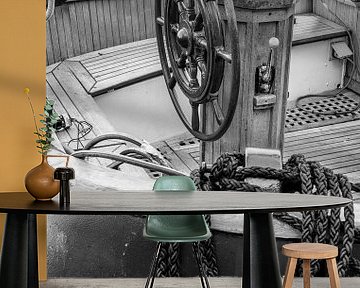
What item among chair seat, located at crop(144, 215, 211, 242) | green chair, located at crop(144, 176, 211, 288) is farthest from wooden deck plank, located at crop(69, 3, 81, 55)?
chair seat, located at crop(144, 215, 211, 242)

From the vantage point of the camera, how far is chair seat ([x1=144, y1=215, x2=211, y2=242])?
392 centimetres

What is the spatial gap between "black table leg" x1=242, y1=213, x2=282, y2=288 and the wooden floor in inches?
41.1

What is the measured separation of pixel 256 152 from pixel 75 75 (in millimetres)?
1001

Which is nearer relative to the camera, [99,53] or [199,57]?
[199,57]

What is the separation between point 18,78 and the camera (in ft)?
14.0

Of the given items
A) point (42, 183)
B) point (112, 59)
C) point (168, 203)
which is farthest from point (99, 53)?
point (168, 203)

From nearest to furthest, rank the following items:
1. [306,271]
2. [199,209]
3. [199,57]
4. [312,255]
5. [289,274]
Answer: [199,209]
[312,255]
[289,274]
[306,271]
[199,57]

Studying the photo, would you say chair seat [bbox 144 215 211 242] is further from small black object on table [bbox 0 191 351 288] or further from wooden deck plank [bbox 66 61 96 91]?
wooden deck plank [bbox 66 61 96 91]

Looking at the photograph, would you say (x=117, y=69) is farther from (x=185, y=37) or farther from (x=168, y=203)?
(x=168, y=203)

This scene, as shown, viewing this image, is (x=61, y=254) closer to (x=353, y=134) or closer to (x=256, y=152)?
(x=256, y=152)

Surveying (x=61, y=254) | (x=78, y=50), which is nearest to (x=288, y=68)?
(x=78, y=50)

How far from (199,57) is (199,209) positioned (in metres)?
1.47

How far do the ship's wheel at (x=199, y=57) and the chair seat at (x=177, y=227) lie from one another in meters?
0.59

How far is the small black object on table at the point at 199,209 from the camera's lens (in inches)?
124
